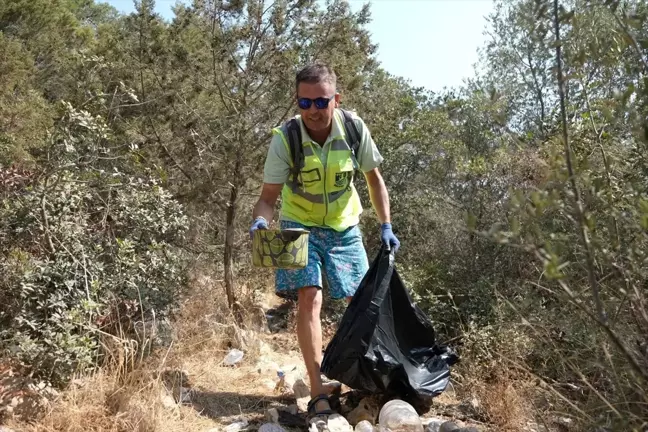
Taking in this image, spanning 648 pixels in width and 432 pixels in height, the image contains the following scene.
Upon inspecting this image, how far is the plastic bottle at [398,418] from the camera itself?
2.77 metres

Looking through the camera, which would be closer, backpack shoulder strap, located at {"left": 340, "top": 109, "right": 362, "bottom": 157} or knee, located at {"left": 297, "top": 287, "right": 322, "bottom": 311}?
knee, located at {"left": 297, "top": 287, "right": 322, "bottom": 311}

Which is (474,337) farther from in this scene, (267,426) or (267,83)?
(267,83)

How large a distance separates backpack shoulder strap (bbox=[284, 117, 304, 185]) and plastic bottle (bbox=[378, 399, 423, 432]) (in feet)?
3.99

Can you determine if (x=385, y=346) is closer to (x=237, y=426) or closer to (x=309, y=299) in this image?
(x=309, y=299)

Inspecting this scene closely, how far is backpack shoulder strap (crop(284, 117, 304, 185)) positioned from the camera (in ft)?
10.4

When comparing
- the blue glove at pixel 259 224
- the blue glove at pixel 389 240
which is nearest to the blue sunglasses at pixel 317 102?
the blue glove at pixel 259 224

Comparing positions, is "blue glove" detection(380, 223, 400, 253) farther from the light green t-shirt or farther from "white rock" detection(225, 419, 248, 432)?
"white rock" detection(225, 419, 248, 432)

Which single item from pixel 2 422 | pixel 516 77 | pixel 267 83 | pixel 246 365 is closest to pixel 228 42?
pixel 267 83

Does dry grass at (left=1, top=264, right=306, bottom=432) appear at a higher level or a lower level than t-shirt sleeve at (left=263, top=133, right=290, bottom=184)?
lower

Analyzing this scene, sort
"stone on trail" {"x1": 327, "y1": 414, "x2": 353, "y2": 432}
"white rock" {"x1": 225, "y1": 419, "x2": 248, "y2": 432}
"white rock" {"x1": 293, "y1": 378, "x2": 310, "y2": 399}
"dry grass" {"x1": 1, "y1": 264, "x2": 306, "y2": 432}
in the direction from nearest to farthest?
"dry grass" {"x1": 1, "y1": 264, "x2": 306, "y2": 432} < "stone on trail" {"x1": 327, "y1": 414, "x2": 353, "y2": 432} < "white rock" {"x1": 225, "y1": 419, "x2": 248, "y2": 432} < "white rock" {"x1": 293, "y1": 378, "x2": 310, "y2": 399}

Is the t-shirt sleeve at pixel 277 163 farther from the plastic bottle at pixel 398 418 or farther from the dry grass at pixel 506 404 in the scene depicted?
the dry grass at pixel 506 404

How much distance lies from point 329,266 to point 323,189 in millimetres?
406

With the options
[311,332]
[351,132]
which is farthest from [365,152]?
[311,332]

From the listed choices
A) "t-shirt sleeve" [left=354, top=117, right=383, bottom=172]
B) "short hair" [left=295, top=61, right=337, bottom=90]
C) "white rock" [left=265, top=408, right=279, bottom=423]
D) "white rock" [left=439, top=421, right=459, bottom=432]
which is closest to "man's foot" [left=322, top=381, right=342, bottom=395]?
"white rock" [left=265, top=408, right=279, bottom=423]
